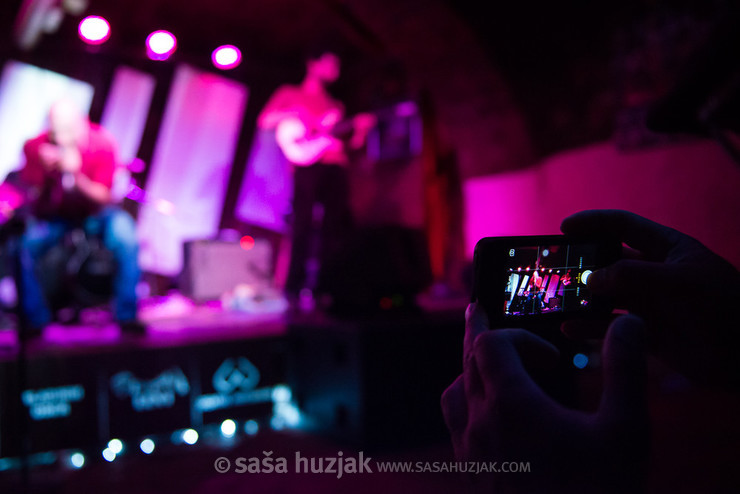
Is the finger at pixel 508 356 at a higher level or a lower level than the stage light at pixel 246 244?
higher

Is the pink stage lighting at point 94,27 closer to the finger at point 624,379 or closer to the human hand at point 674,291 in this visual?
the human hand at point 674,291

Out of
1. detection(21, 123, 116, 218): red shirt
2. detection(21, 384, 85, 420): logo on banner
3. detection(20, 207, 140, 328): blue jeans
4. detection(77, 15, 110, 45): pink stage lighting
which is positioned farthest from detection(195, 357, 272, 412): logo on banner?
detection(77, 15, 110, 45): pink stage lighting

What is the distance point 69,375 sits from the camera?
2.08m

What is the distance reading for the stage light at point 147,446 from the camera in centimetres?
215

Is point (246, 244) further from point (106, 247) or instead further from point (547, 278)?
point (547, 278)

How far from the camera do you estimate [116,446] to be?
7.00 ft

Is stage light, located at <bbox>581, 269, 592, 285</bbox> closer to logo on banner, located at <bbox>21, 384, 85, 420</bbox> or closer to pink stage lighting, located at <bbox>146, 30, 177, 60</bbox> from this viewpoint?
logo on banner, located at <bbox>21, 384, 85, 420</bbox>

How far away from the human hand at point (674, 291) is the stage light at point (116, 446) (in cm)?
208

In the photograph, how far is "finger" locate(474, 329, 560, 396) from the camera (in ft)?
1.37

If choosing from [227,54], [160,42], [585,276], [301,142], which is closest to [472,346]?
[585,276]

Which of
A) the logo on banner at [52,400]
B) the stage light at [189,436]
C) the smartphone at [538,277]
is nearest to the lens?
the smartphone at [538,277]

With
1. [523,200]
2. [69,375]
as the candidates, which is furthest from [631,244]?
[523,200]

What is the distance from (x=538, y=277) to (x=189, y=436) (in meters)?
2.12

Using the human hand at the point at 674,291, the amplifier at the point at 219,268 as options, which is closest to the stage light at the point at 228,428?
A: the human hand at the point at 674,291
